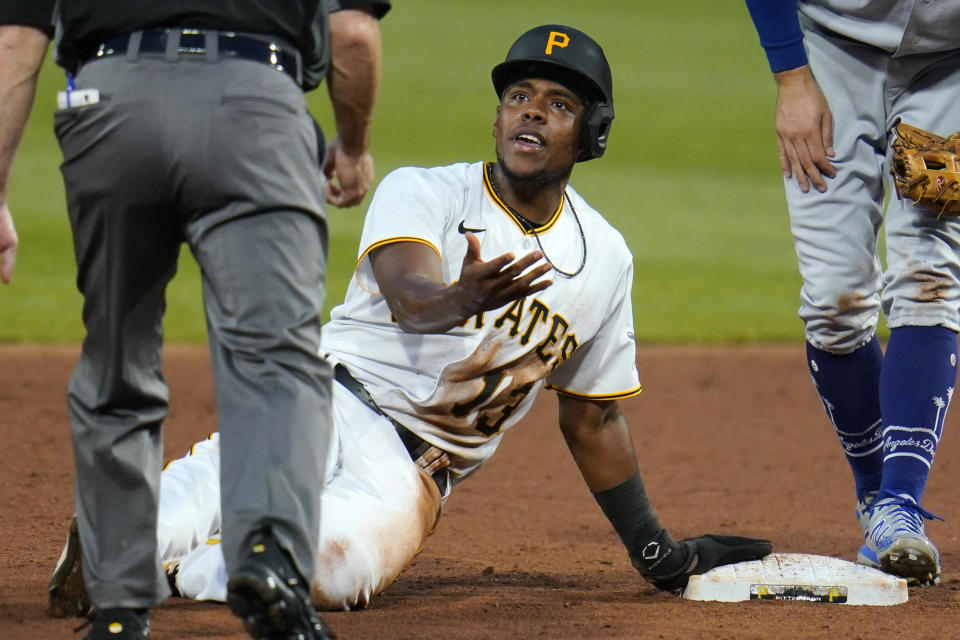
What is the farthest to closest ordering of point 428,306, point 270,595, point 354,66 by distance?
1. point 428,306
2. point 354,66
3. point 270,595

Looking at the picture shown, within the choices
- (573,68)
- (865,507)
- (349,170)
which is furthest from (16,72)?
(865,507)

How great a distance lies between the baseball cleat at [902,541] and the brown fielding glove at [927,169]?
2.73 feet

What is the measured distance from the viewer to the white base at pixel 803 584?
11.2 ft

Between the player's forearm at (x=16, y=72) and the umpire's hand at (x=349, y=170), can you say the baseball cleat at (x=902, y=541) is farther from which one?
the player's forearm at (x=16, y=72)

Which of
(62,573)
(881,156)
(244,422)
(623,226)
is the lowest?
(623,226)

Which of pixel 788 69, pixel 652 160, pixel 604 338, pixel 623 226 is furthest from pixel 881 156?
pixel 652 160

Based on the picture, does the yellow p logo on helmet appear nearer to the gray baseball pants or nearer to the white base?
the gray baseball pants

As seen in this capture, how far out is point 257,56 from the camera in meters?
2.43

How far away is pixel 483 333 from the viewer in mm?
3512

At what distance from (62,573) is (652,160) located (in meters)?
14.4

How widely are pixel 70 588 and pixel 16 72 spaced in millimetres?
1177

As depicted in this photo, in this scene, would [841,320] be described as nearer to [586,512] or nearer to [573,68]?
[573,68]

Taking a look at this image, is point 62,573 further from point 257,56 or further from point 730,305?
point 730,305

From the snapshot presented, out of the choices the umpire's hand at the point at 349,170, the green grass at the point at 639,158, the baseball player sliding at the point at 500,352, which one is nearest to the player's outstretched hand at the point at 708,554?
the baseball player sliding at the point at 500,352
